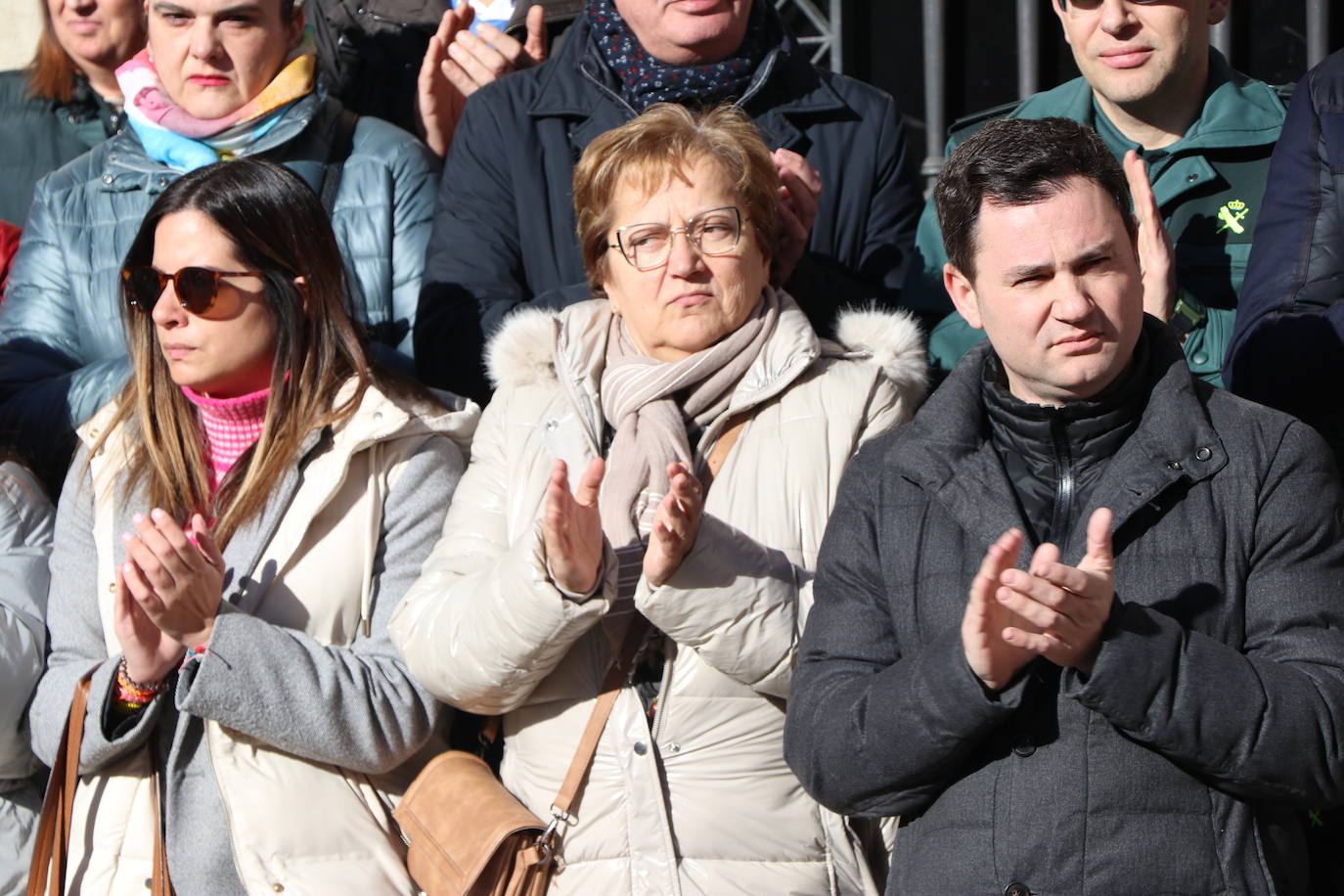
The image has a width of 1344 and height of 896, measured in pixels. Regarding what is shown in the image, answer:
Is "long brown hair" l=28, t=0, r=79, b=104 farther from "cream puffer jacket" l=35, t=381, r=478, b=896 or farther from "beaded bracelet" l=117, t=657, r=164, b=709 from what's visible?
"beaded bracelet" l=117, t=657, r=164, b=709

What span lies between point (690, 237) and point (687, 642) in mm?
813

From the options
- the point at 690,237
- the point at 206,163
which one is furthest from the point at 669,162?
the point at 206,163

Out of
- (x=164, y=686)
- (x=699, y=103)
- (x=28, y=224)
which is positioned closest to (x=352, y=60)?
(x=28, y=224)

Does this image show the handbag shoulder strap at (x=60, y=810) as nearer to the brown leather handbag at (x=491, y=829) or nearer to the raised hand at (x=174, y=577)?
the raised hand at (x=174, y=577)

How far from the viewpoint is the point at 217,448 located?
3.64 meters

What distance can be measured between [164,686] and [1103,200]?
1906 mm

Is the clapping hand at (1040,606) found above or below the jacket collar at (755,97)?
below

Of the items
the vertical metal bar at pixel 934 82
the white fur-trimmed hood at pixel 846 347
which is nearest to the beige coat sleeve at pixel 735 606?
the white fur-trimmed hood at pixel 846 347

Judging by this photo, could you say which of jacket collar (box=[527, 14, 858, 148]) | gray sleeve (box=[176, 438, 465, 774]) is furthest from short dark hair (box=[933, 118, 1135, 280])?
gray sleeve (box=[176, 438, 465, 774])

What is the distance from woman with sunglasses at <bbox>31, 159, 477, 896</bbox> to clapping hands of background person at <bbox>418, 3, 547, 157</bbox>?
2.96ft

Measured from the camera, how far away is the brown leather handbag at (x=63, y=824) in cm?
327

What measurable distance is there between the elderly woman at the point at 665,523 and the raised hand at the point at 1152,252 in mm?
446

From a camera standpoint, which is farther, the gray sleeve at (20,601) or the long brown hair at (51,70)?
the long brown hair at (51,70)

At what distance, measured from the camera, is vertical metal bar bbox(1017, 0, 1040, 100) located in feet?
16.0
